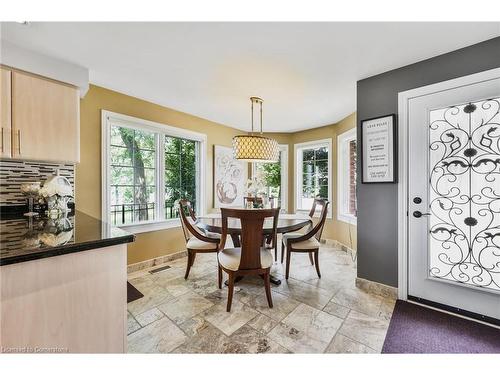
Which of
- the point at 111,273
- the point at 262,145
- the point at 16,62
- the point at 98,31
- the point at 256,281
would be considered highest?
the point at 98,31

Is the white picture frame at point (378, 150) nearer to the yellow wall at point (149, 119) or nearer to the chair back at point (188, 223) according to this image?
the yellow wall at point (149, 119)

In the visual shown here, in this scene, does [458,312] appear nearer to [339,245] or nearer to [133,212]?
[339,245]

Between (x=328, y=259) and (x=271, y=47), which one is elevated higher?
(x=271, y=47)

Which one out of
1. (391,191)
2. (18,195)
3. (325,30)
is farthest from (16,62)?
(391,191)

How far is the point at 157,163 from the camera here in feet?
10.4

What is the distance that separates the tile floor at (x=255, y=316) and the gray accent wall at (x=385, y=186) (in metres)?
0.36

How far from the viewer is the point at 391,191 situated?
2176 millimetres

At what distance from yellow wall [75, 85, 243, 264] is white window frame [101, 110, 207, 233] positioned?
5 centimetres

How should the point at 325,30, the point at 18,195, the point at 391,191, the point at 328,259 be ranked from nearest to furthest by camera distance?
1. the point at 325,30
2. the point at 18,195
3. the point at 391,191
4. the point at 328,259

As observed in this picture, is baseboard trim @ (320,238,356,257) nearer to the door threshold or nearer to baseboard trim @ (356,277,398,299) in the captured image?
baseboard trim @ (356,277,398,299)

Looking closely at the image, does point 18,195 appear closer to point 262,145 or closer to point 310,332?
point 262,145

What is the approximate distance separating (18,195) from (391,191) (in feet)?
11.9

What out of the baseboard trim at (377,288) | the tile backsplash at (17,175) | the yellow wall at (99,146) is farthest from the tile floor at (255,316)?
the tile backsplash at (17,175)
